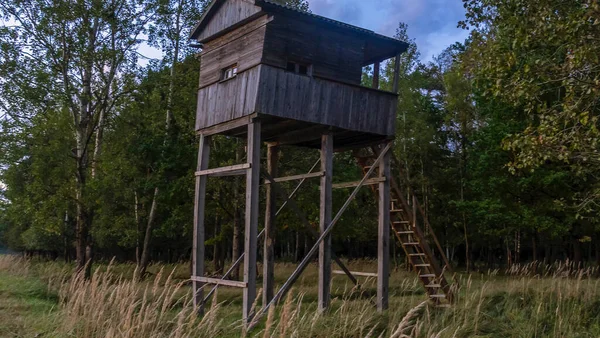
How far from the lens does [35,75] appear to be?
66.8 ft

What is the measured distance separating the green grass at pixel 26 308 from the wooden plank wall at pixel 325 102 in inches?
248

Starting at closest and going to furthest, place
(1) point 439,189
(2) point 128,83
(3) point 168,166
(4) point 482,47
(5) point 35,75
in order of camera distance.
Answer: (4) point 482,47, (5) point 35,75, (2) point 128,83, (3) point 168,166, (1) point 439,189

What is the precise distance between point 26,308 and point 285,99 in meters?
7.36

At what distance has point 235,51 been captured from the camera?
14.6m

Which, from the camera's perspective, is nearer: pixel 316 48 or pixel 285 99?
pixel 285 99

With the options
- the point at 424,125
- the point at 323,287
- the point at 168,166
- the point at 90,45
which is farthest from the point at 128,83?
the point at 424,125

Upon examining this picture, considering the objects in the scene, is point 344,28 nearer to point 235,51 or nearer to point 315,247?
point 235,51

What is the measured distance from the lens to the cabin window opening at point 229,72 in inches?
579

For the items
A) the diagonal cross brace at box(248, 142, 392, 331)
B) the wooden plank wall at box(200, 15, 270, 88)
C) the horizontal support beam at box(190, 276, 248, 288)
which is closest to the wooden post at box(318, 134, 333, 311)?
the diagonal cross brace at box(248, 142, 392, 331)

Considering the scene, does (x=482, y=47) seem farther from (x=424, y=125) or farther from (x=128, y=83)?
(x=424, y=125)

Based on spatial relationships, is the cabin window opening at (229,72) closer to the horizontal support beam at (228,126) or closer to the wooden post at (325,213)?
the horizontal support beam at (228,126)

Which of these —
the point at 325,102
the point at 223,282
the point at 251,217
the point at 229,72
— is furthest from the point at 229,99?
the point at 223,282

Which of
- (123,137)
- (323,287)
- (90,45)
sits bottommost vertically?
(323,287)

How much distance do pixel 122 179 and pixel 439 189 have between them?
A: 20.8m
